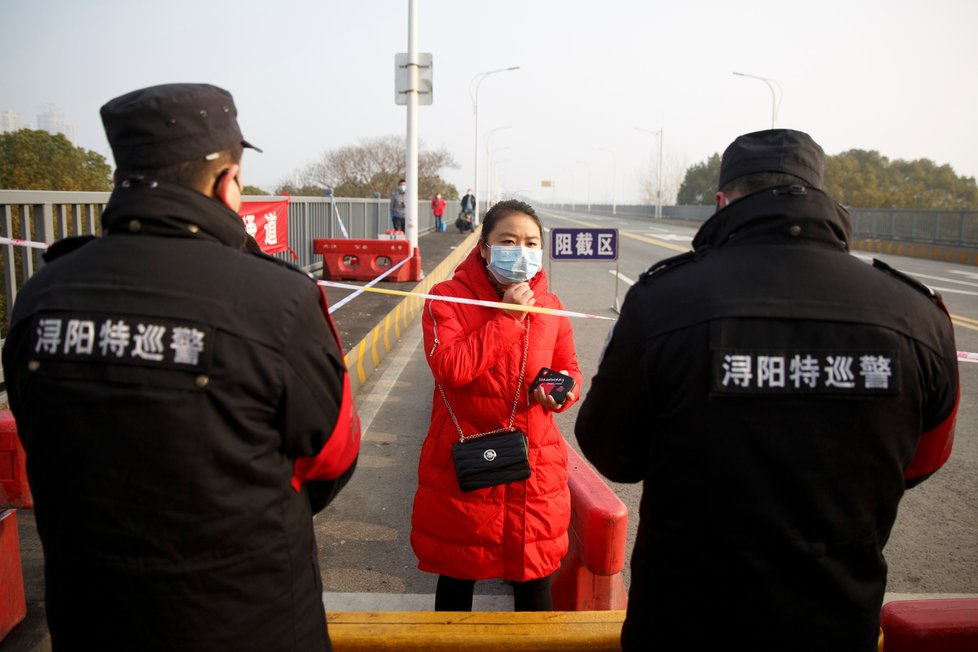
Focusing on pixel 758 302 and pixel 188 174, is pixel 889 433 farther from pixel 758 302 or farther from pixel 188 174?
pixel 188 174

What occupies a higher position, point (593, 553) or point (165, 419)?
point (165, 419)

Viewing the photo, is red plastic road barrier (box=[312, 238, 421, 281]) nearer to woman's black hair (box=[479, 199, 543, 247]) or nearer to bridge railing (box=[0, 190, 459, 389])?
bridge railing (box=[0, 190, 459, 389])

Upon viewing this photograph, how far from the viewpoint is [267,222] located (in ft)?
33.3

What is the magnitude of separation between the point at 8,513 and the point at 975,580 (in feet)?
14.7

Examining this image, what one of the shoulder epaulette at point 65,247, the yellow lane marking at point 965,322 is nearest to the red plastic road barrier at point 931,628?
the shoulder epaulette at point 65,247

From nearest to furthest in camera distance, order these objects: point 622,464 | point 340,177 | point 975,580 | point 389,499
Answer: point 622,464 < point 975,580 < point 389,499 < point 340,177

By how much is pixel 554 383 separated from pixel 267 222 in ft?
27.0

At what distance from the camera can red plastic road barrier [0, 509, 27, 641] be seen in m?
2.71

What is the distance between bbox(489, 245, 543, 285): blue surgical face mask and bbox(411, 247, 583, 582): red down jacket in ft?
0.30

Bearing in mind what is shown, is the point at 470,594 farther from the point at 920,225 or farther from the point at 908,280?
the point at 920,225

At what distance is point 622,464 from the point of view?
1.87m

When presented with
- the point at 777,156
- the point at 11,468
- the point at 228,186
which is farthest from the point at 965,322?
the point at 228,186

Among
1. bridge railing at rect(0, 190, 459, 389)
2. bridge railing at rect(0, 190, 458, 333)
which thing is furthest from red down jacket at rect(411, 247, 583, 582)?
bridge railing at rect(0, 190, 458, 333)

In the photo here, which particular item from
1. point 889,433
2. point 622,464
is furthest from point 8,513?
point 889,433
